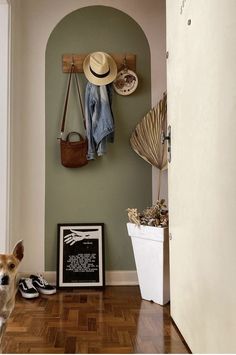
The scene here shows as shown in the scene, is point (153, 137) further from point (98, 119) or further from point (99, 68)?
point (99, 68)

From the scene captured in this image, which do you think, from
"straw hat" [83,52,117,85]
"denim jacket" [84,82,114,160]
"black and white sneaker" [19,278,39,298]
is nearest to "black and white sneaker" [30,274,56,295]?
"black and white sneaker" [19,278,39,298]

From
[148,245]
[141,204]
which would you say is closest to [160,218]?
[148,245]

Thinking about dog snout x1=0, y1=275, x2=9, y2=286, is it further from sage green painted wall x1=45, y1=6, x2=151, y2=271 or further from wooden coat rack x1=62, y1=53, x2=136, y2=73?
wooden coat rack x1=62, y1=53, x2=136, y2=73

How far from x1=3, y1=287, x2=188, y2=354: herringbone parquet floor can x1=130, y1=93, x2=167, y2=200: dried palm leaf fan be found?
1.08 metres

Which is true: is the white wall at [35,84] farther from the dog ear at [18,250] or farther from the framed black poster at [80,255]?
the dog ear at [18,250]

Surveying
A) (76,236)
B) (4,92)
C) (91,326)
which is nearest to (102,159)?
(76,236)

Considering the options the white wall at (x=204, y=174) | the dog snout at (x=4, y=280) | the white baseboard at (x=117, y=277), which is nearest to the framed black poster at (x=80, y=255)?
the white baseboard at (x=117, y=277)

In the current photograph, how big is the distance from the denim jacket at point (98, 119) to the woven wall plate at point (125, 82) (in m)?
0.13

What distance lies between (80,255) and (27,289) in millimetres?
503

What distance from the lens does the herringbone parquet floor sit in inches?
65.6

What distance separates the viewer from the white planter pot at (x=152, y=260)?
92.5 inches

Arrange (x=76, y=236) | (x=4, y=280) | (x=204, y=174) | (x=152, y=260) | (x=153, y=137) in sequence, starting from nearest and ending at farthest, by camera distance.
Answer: (x=204, y=174) < (x=4, y=280) < (x=152, y=260) < (x=153, y=137) < (x=76, y=236)

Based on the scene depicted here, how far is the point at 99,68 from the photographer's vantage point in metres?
2.80

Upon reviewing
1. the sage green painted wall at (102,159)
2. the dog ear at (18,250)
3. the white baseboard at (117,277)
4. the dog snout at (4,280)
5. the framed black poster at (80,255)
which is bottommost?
the white baseboard at (117,277)
